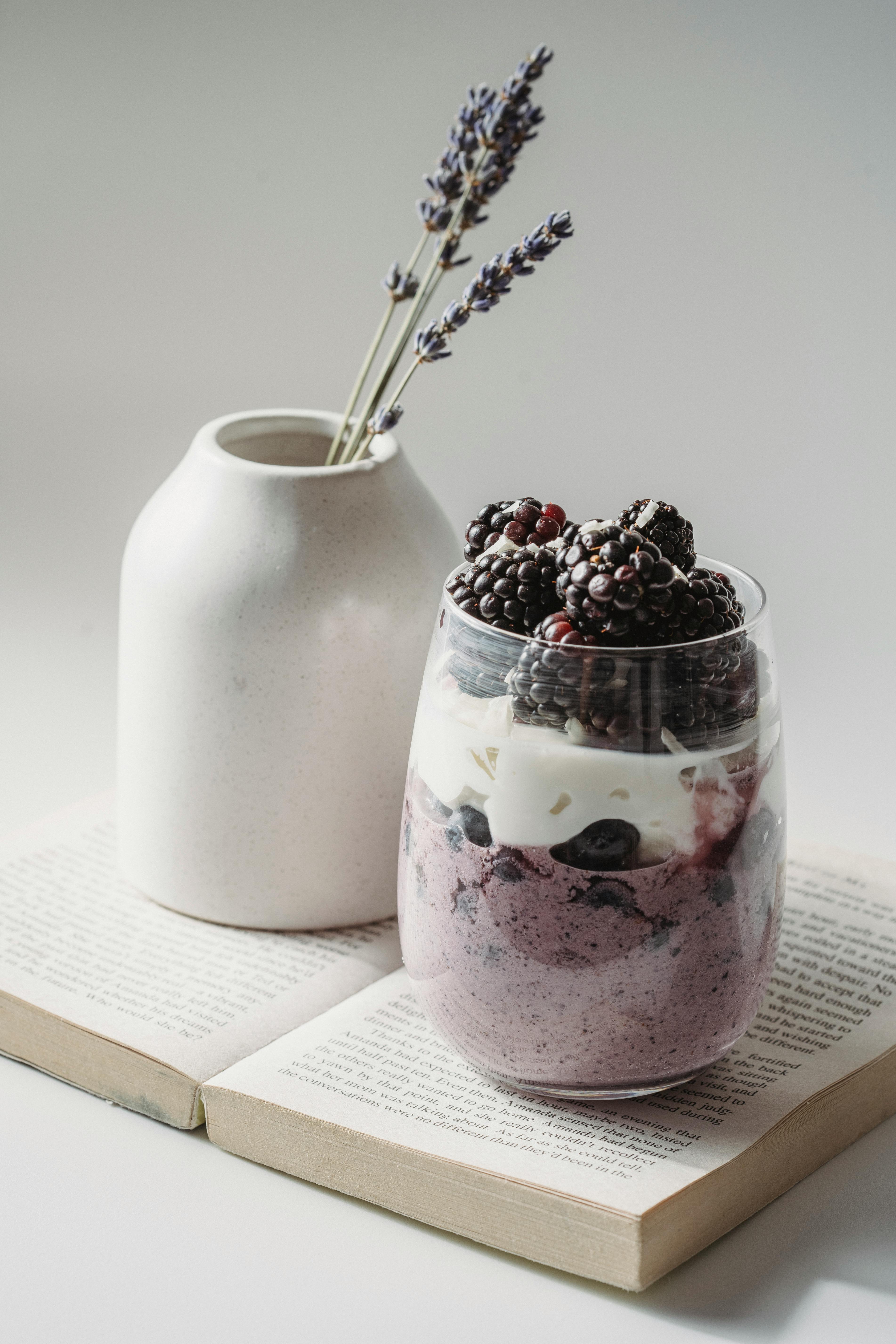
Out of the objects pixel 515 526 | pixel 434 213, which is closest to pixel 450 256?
pixel 434 213

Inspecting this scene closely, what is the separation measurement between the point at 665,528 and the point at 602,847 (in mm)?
219

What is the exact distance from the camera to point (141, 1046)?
1168 mm

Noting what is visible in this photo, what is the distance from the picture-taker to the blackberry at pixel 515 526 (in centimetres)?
104

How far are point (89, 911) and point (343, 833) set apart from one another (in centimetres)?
25

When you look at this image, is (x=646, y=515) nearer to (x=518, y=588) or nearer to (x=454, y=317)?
(x=518, y=588)

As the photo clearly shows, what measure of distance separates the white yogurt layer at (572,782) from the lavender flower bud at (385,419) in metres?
0.32

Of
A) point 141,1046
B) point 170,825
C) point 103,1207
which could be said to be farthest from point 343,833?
point 103,1207

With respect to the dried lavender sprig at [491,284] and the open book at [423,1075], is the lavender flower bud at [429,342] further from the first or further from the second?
the open book at [423,1075]

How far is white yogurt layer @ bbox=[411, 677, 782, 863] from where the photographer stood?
0.96m

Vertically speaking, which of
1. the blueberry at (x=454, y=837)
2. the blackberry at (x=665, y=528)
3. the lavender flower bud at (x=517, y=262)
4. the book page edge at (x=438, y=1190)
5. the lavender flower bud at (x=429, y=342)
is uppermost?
the lavender flower bud at (x=517, y=262)

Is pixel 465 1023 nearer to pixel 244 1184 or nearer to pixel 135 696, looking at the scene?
pixel 244 1184

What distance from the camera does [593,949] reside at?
101 centimetres

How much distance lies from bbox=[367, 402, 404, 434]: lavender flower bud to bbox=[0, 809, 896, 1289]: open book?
0.46 meters

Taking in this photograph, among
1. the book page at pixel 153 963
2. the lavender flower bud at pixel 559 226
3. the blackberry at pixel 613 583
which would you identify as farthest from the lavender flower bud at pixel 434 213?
the book page at pixel 153 963
